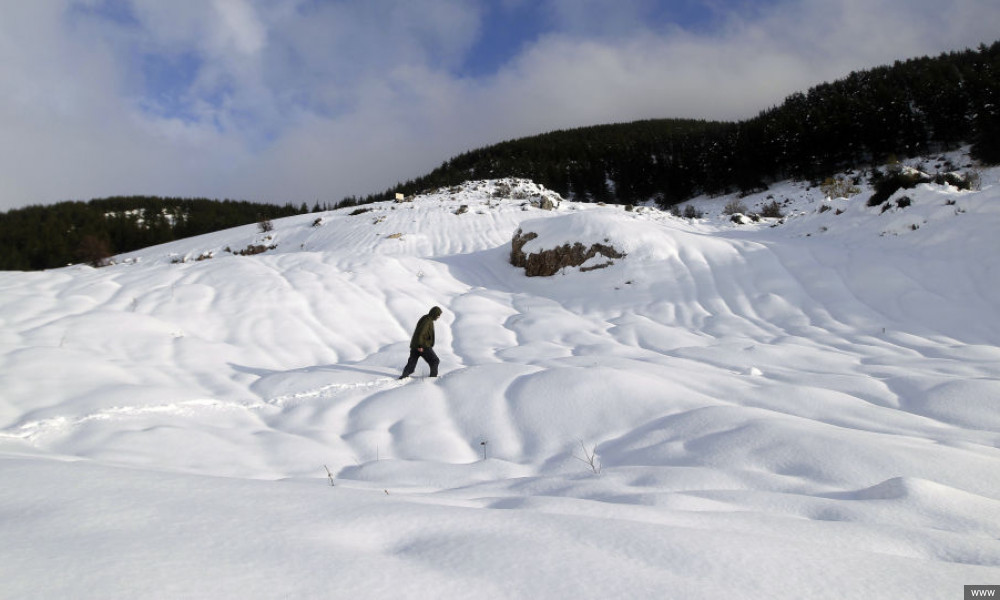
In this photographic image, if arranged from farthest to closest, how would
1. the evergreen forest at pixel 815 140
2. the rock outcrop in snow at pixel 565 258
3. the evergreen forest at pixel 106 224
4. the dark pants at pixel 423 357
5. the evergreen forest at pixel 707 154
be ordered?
the evergreen forest at pixel 106 224 → the evergreen forest at pixel 707 154 → the evergreen forest at pixel 815 140 → the rock outcrop in snow at pixel 565 258 → the dark pants at pixel 423 357

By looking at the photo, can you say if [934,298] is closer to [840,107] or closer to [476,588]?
[476,588]

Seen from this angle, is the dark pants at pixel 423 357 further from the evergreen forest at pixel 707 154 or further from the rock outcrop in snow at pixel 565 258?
the evergreen forest at pixel 707 154

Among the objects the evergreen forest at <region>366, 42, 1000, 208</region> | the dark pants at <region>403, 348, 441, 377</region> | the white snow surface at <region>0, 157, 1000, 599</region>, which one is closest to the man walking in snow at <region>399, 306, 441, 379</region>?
the dark pants at <region>403, 348, 441, 377</region>

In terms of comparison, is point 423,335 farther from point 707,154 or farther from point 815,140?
point 707,154

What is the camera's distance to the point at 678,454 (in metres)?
3.19

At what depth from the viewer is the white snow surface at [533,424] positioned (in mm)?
1312

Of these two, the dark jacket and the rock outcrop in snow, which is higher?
the rock outcrop in snow

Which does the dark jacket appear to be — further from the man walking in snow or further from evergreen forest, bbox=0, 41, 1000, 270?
evergreen forest, bbox=0, 41, 1000, 270

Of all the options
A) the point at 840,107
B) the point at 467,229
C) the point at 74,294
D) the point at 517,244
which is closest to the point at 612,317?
the point at 517,244

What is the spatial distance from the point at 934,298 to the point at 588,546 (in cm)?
947

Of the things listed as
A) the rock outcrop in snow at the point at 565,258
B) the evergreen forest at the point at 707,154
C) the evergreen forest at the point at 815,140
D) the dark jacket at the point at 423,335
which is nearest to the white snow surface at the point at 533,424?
the rock outcrop in snow at the point at 565,258

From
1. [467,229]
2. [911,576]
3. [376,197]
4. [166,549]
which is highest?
[376,197]

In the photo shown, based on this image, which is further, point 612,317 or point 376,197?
point 376,197

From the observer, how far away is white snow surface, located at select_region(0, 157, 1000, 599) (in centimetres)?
131
